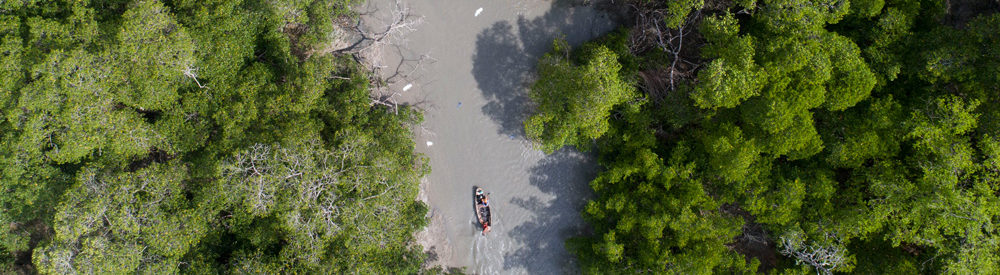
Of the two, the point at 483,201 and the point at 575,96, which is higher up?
the point at 575,96

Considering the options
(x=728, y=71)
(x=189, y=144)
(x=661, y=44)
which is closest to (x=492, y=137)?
(x=661, y=44)

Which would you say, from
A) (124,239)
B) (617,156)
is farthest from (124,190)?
(617,156)

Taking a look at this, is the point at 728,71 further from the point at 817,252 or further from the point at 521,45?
the point at 521,45

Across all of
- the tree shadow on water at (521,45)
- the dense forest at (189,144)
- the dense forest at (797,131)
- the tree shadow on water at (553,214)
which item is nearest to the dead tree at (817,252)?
the dense forest at (797,131)

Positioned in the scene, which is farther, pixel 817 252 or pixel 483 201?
pixel 483 201

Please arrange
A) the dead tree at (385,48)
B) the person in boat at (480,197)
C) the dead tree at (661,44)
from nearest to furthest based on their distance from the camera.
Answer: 1. the dead tree at (661,44)
2. the dead tree at (385,48)
3. the person in boat at (480,197)

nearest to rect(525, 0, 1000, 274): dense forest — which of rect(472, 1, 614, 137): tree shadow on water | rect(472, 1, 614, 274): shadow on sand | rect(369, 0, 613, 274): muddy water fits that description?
rect(472, 1, 614, 137): tree shadow on water

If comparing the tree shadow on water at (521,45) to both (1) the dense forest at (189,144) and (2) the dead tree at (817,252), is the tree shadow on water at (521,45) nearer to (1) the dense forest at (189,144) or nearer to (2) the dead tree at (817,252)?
(1) the dense forest at (189,144)
